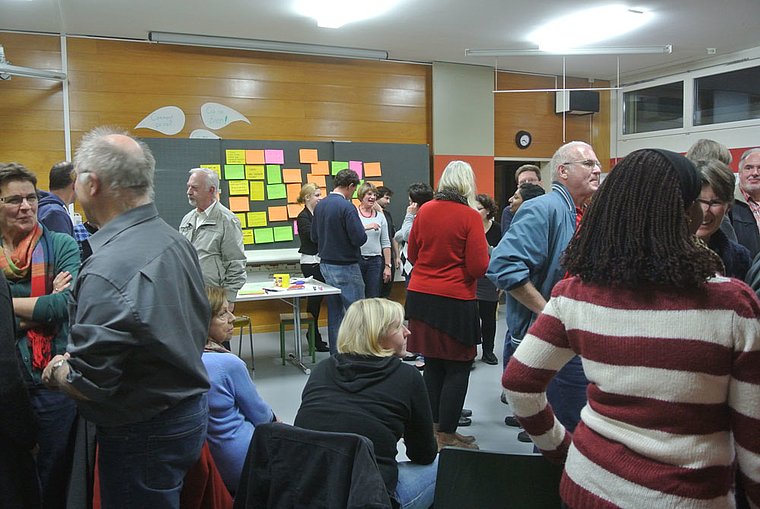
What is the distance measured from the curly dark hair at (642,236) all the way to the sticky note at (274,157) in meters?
5.17

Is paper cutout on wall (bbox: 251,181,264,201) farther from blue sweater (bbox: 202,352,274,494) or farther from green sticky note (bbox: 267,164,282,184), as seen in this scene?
blue sweater (bbox: 202,352,274,494)

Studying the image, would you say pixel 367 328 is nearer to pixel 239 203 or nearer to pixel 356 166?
pixel 239 203

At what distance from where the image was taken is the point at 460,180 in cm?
290

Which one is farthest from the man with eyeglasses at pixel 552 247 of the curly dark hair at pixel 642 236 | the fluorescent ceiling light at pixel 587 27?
the fluorescent ceiling light at pixel 587 27

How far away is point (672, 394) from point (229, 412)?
1373mm

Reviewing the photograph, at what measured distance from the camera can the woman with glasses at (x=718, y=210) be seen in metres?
1.79

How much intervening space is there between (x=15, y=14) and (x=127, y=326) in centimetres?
464

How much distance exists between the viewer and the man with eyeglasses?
6.39 ft

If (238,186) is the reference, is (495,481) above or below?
below

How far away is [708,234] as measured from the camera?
184cm

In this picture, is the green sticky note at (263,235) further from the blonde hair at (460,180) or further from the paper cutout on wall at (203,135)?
the blonde hair at (460,180)

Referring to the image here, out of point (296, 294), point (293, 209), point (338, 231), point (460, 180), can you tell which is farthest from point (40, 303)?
point (293, 209)

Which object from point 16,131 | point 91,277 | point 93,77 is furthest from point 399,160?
point 91,277

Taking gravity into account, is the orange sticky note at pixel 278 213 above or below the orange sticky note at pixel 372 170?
below
